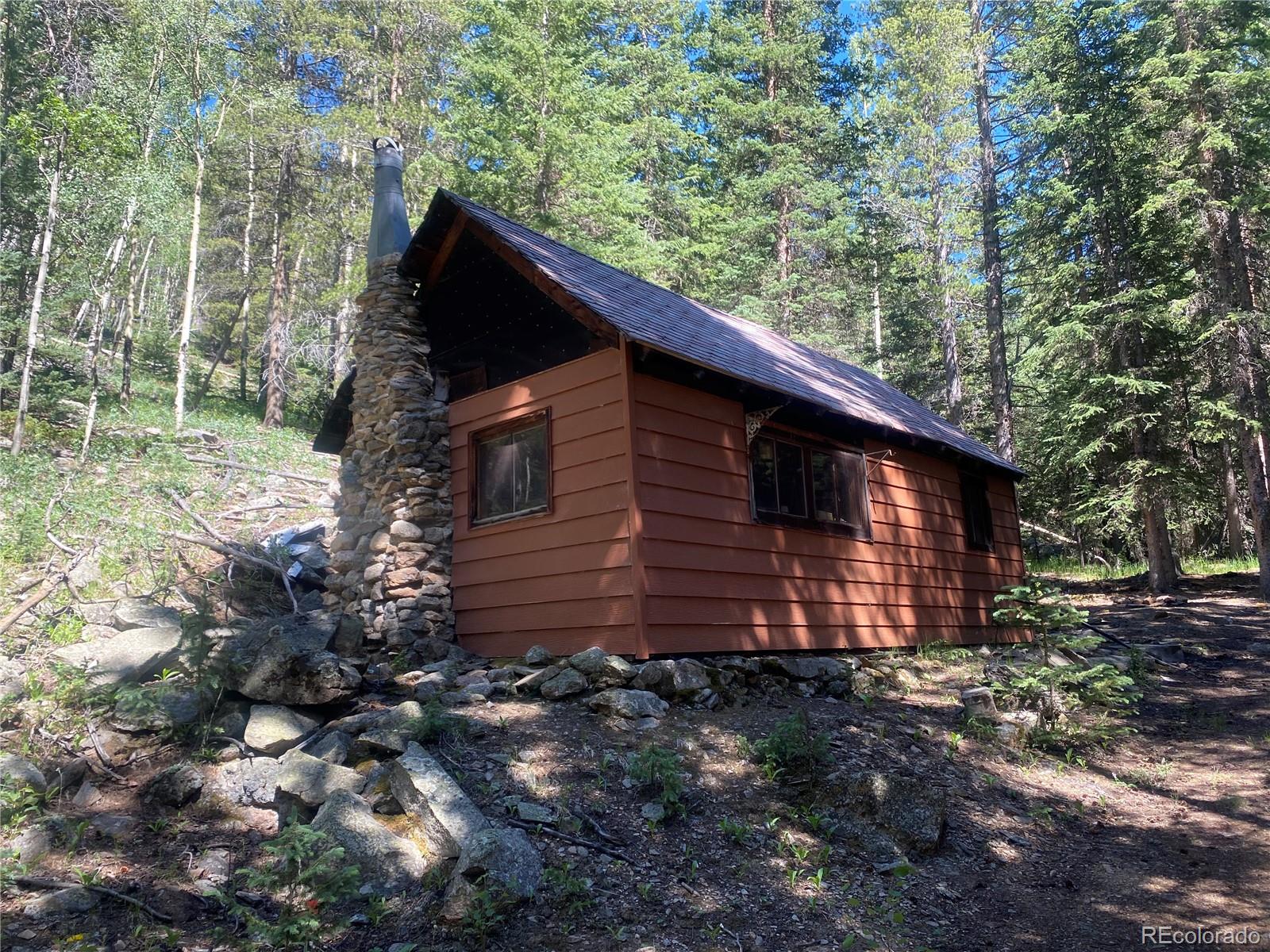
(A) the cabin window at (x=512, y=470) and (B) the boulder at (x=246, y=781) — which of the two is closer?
(B) the boulder at (x=246, y=781)

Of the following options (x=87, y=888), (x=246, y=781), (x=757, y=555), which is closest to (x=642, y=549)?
(x=757, y=555)

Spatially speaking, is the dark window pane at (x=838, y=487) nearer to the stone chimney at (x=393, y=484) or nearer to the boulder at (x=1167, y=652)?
the stone chimney at (x=393, y=484)

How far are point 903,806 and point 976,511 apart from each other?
9.31 meters

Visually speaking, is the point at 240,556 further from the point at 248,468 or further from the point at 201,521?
the point at 248,468

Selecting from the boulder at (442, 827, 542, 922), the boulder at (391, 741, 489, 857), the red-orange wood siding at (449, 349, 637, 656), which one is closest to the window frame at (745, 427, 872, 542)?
the red-orange wood siding at (449, 349, 637, 656)

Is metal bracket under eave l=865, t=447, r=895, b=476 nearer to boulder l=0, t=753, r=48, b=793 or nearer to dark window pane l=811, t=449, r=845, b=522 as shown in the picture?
dark window pane l=811, t=449, r=845, b=522

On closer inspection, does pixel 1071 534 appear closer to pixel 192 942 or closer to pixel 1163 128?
pixel 1163 128

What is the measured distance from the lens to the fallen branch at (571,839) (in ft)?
15.6

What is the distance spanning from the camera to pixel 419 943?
3924 millimetres

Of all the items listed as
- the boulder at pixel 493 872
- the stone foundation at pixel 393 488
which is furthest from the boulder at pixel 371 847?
the stone foundation at pixel 393 488

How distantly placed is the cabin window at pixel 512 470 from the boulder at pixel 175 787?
4.24 m

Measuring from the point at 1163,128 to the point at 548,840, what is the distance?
2150cm

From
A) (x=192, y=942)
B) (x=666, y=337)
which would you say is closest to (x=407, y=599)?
(x=666, y=337)

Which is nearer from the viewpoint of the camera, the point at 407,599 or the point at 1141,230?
the point at 407,599
